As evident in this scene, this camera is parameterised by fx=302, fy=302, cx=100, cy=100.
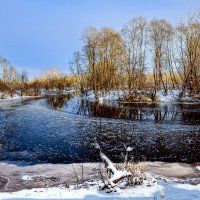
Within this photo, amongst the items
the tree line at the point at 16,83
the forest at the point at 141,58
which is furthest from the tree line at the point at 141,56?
the tree line at the point at 16,83

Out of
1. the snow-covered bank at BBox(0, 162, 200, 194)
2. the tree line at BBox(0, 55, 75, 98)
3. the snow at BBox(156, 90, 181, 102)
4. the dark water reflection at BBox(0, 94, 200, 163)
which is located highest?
the tree line at BBox(0, 55, 75, 98)

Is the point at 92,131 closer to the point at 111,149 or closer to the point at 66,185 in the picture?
the point at 111,149

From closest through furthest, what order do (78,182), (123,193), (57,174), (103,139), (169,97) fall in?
(123,193)
(78,182)
(57,174)
(103,139)
(169,97)

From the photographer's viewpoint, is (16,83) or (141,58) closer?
(141,58)

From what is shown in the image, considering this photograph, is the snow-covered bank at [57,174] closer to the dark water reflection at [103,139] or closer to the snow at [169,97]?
the dark water reflection at [103,139]

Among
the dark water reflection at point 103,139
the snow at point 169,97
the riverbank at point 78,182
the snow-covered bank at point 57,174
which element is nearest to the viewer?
the riverbank at point 78,182

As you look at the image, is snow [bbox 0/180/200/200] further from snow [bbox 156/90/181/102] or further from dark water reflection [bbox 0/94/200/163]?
snow [bbox 156/90/181/102]

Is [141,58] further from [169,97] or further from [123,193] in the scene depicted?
[123,193]

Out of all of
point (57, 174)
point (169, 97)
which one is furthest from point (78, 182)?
point (169, 97)

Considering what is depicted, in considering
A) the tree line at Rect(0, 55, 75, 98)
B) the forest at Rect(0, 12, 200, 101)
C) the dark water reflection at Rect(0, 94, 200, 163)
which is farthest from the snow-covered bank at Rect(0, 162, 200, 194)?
the tree line at Rect(0, 55, 75, 98)

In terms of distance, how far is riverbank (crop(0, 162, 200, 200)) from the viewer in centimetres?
661

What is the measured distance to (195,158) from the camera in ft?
36.4

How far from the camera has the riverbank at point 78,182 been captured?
661 cm

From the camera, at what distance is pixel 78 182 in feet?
26.9
